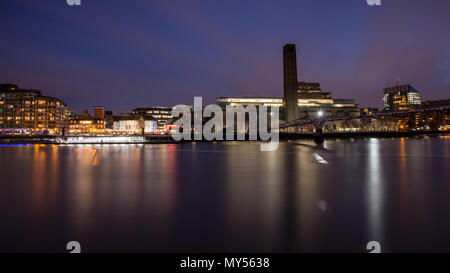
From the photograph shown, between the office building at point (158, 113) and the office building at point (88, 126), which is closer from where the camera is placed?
the office building at point (88, 126)

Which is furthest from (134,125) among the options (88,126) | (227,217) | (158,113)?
(227,217)

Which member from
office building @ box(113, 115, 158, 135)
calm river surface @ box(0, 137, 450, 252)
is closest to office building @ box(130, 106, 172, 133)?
office building @ box(113, 115, 158, 135)

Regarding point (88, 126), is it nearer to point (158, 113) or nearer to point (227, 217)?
point (158, 113)

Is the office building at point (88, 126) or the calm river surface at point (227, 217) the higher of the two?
the office building at point (88, 126)

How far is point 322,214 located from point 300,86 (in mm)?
127653

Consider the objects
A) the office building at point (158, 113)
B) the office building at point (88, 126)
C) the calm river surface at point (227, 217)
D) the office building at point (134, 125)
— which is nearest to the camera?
the calm river surface at point (227, 217)

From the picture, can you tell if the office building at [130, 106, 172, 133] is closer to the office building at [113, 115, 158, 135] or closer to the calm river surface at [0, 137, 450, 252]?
the office building at [113, 115, 158, 135]

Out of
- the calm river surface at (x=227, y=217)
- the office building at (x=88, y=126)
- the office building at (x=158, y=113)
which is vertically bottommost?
the calm river surface at (x=227, y=217)

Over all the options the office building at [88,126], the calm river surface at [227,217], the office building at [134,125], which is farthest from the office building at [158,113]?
the calm river surface at [227,217]

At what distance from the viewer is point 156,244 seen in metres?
4.63

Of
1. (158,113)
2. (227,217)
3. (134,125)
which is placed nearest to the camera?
(227,217)

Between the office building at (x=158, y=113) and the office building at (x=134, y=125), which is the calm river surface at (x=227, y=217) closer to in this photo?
the office building at (x=134, y=125)
